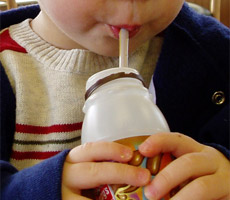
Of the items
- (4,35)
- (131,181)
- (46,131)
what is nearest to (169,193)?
(131,181)

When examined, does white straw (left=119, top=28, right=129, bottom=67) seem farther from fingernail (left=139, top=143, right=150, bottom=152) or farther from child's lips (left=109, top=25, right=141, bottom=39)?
fingernail (left=139, top=143, right=150, bottom=152)

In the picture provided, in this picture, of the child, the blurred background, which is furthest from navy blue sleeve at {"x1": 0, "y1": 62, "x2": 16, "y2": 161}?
the blurred background

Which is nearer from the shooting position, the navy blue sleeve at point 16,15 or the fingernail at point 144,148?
the fingernail at point 144,148

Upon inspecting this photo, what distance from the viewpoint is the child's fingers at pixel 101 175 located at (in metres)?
0.29

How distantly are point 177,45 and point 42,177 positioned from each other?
1.30 ft

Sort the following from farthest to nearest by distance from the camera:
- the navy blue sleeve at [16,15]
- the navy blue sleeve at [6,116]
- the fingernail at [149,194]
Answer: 1. the navy blue sleeve at [16,15]
2. the navy blue sleeve at [6,116]
3. the fingernail at [149,194]

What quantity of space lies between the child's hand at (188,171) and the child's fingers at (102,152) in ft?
0.05

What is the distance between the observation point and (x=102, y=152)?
11.9 inches

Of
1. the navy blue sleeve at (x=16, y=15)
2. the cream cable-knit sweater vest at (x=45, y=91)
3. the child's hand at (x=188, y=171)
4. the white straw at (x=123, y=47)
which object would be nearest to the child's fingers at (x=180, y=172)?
the child's hand at (x=188, y=171)

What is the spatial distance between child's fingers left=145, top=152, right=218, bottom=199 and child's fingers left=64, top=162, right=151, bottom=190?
0.03ft

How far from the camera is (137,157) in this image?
30 cm

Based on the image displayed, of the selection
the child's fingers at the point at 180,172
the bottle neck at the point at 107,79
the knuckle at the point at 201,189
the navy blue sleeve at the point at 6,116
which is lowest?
the navy blue sleeve at the point at 6,116

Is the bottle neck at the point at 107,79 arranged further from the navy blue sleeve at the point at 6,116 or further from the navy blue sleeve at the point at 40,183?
the navy blue sleeve at the point at 6,116

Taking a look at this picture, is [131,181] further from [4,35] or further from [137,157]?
[4,35]
